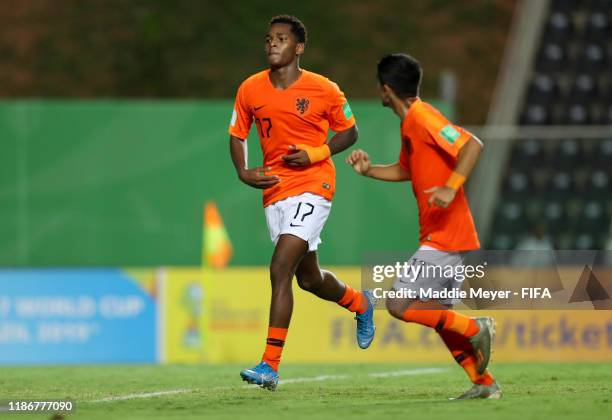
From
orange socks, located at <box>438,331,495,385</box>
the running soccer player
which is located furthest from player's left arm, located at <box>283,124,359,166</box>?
orange socks, located at <box>438,331,495,385</box>

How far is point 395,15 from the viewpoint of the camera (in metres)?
26.5

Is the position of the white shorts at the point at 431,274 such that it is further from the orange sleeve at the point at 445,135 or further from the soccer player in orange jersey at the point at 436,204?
the orange sleeve at the point at 445,135

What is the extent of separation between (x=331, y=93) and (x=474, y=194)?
9239 millimetres

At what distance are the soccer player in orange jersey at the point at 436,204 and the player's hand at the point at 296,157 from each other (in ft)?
2.14

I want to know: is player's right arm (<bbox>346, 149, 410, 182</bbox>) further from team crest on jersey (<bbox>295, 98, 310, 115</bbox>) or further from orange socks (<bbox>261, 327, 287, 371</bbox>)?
orange socks (<bbox>261, 327, 287, 371</bbox>)

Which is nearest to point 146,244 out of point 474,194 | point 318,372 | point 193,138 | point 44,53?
point 193,138

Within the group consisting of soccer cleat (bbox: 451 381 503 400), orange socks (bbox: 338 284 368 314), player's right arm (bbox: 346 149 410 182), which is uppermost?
player's right arm (bbox: 346 149 410 182)

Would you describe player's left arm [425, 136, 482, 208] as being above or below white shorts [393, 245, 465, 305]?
above

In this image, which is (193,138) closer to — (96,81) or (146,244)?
(146,244)

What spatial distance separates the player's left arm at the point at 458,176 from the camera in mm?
7449

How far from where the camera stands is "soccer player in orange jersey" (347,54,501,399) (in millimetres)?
7555

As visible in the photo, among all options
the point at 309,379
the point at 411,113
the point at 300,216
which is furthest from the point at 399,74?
the point at 309,379

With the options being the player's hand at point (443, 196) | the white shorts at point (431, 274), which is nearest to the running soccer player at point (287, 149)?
the white shorts at point (431, 274)

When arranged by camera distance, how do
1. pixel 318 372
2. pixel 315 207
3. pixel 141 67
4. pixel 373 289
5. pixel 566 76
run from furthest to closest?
pixel 141 67, pixel 566 76, pixel 318 372, pixel 373 289, pixel 315 207
